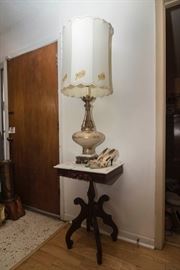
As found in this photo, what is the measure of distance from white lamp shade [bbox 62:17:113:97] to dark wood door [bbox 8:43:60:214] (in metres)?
0.62

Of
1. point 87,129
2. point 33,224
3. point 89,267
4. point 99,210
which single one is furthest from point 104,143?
point 33,224

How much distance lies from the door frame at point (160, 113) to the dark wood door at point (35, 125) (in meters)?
1.03

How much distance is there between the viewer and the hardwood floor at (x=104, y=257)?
1.36m

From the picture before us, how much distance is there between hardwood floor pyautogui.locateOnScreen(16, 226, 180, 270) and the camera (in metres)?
1.36

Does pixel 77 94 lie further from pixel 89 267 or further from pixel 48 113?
pixel 89 267

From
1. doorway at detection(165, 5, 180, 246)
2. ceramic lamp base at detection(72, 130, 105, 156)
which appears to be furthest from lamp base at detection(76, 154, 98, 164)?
doorway at detection(165, 5, 180, 246)

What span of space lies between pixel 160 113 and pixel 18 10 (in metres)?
1.91

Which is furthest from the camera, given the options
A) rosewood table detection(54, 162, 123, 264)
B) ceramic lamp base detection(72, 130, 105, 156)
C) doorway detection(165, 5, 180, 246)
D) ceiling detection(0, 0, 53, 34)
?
doorway detection(165, 5, 180, 246)

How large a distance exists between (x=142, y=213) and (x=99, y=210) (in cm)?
37

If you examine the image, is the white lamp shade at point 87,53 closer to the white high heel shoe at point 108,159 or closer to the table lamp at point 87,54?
the table lamp at point 87,54

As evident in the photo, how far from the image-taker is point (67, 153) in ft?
6.38

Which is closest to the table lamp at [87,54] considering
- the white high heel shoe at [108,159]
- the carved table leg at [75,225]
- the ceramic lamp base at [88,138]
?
the ceramic lamp base at [88,138]

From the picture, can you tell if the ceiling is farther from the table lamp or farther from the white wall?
the table lamp

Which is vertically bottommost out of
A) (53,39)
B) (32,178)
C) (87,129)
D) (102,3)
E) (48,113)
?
(32,178)
